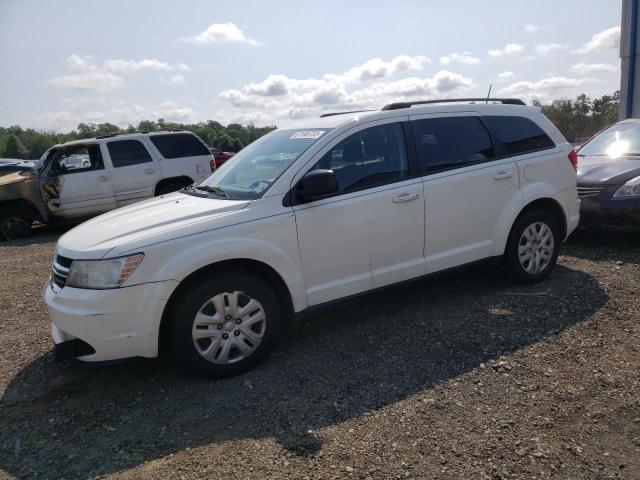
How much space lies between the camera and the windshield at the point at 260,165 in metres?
3.98

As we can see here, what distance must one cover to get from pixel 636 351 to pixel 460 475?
6.59ft

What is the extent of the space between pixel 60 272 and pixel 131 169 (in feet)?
24.1

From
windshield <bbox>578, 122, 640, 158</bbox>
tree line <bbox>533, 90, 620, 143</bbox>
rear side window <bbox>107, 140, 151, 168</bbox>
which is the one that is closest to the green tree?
tree line <bbox>533, 90, 620, 143</bbox>

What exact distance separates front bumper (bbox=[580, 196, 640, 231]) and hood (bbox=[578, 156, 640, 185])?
248 millimetres

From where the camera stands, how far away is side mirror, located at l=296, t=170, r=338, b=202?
12.1ft

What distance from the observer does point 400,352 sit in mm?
3906

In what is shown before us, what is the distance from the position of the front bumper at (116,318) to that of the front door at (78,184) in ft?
24.6

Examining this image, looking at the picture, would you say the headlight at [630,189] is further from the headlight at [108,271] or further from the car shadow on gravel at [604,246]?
the headlight at [108,271]

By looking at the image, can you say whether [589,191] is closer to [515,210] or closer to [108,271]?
[515,210]

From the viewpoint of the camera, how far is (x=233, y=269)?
3.63 meters

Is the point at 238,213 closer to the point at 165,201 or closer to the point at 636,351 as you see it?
the point at 165,201

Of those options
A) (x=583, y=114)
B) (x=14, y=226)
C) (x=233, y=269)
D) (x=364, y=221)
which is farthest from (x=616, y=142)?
(x=583, y=114)

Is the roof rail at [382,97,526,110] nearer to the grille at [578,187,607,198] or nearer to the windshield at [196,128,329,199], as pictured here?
the windshield at [196,128,329,199]

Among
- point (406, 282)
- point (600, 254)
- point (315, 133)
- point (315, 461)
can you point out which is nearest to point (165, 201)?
point (315, 133)
